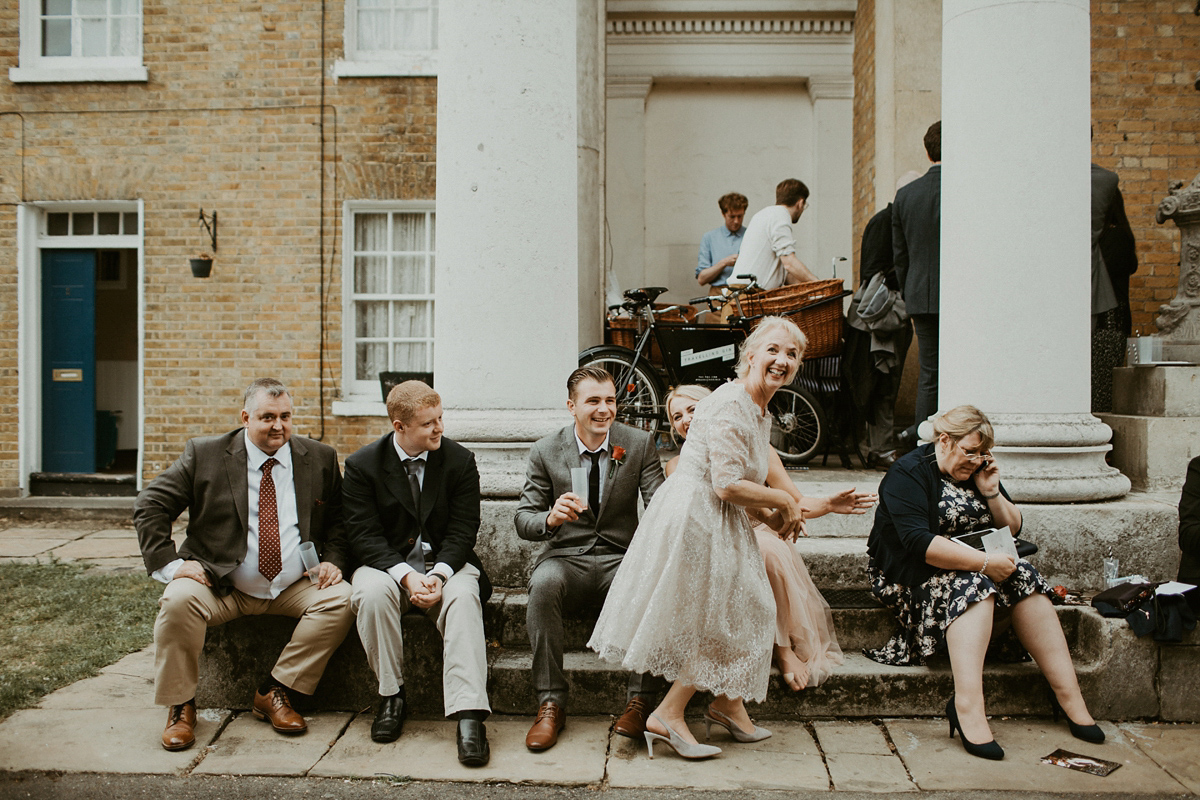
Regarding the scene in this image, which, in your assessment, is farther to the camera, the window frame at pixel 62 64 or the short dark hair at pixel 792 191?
the window frame at pixel 62 64

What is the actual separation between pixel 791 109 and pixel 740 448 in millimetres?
6281

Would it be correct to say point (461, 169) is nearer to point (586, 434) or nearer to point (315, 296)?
point (586, 434)

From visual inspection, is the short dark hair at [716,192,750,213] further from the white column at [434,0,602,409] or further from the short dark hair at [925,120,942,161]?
the white column at [434,0,602,409]

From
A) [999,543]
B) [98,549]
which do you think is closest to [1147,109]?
[999,543]

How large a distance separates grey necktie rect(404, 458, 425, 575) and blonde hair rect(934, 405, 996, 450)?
7.39 ft

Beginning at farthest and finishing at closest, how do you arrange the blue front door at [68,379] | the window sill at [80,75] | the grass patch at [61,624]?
the blue front door at [68,379] < the window sill at [80,75] < the grass patch at [61,624]

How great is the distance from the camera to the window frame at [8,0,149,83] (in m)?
9.13

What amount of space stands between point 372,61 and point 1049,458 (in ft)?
24.1

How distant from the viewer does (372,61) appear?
9.25 m

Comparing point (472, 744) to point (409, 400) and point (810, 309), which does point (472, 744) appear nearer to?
point (409, 400)

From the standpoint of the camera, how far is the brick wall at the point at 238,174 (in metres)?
9.05

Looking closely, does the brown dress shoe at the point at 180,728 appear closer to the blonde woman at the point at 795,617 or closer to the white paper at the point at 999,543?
the blonde woman at the point at 795,617

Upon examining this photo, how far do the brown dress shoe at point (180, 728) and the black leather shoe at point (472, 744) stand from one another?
3.54 feet

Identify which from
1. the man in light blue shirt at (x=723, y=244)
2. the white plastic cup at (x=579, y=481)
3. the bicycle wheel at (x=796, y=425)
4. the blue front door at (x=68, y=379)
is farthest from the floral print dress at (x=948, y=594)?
the blue front door at (x=68, y=379)
